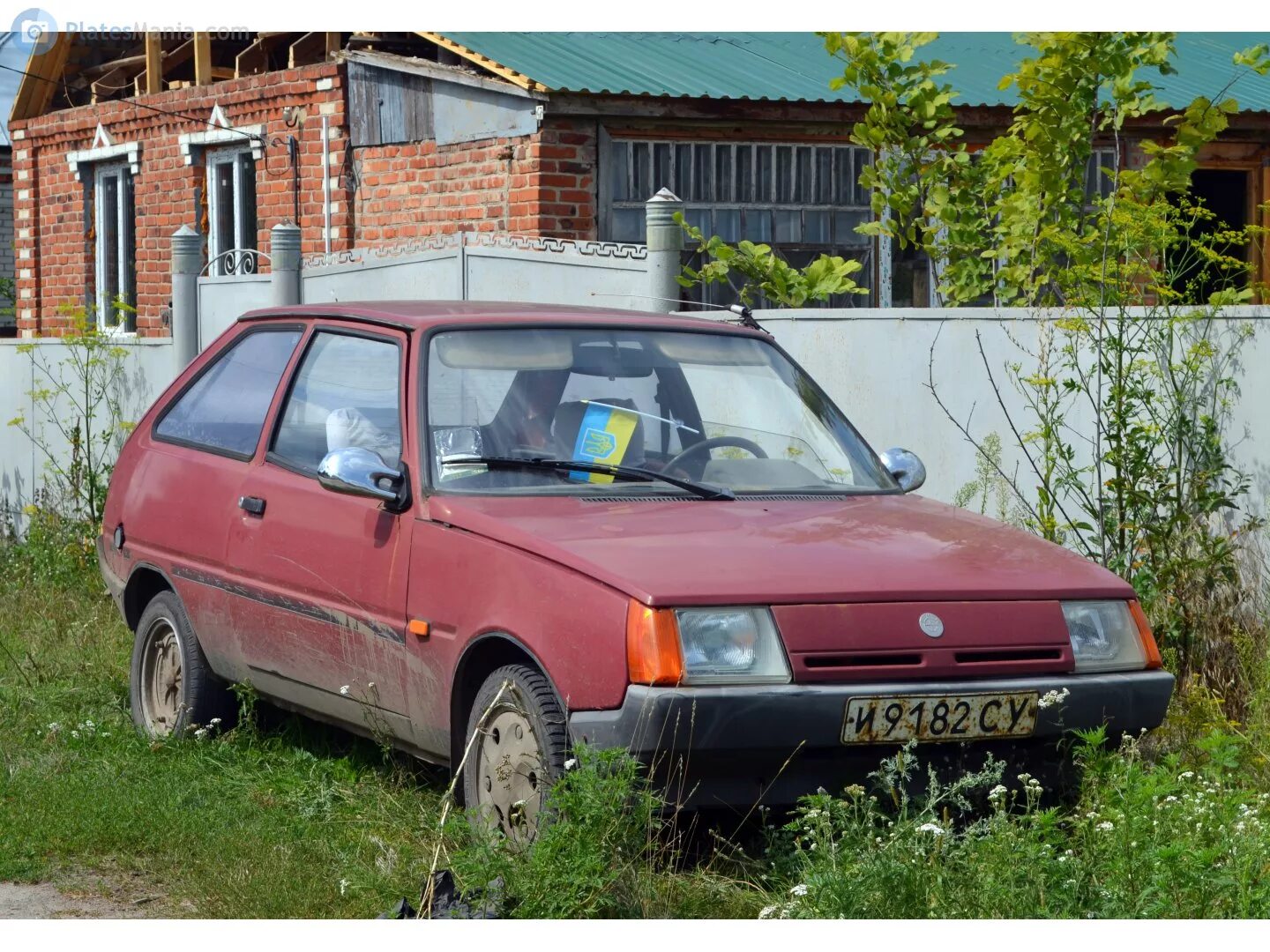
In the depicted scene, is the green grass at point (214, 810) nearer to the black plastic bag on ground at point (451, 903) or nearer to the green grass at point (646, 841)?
the green grass at point (646, 841)

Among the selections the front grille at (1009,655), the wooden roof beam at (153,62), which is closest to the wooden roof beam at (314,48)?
the wooden roof beam at (153,62)

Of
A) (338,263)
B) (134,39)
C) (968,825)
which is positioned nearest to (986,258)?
(338,263)

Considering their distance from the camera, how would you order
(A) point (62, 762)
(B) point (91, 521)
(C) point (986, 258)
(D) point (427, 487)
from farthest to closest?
(B) point (91, 521)
(C) point (986, 258)
(A) point (62, 762)
(D) point (427, 487)

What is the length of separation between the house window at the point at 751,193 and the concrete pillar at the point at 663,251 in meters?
3.82

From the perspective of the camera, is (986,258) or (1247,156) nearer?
(986,258)

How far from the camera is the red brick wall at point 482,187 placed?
1242 cm

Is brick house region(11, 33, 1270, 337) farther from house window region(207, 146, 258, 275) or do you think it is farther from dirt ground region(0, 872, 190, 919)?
dirt ground region(0, 872, 190, 919)

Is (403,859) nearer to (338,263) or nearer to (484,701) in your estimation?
(484,701)

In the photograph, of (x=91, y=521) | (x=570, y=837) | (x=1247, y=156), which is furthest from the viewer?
(x=1247, y=156)

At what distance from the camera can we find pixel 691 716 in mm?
4387

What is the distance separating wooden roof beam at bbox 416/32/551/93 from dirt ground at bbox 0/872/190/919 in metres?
7.76

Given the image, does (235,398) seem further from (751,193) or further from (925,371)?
(751,193)

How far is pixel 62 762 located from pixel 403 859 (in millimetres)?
1996

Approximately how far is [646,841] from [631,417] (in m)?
1.66
